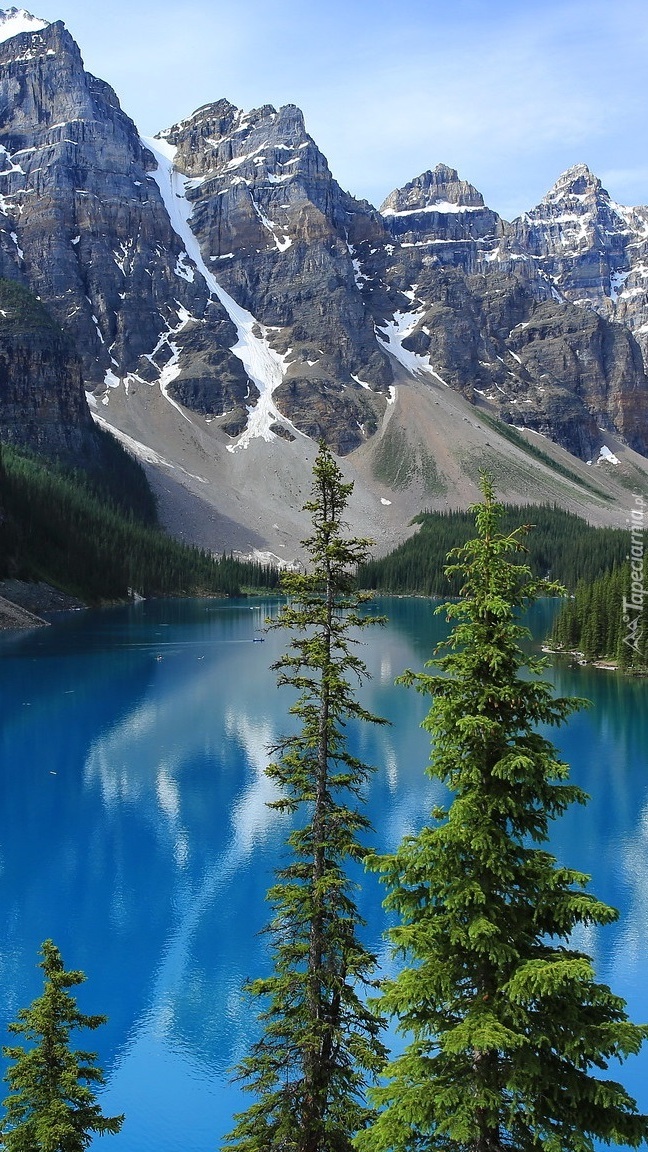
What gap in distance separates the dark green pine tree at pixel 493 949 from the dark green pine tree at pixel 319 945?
3.92 m

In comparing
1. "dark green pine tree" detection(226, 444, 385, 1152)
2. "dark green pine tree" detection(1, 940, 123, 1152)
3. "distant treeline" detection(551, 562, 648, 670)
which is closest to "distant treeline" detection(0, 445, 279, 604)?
"distant treeline" detection(551, 562, 648, 670)

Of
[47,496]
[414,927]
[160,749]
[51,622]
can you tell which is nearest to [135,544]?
[47,496]

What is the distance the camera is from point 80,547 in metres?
157

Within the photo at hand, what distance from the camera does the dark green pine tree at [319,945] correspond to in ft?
45.3

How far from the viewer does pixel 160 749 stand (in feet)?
187

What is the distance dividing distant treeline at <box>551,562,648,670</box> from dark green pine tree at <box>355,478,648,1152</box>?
7845cm

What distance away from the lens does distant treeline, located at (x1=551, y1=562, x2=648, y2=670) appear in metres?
85.7

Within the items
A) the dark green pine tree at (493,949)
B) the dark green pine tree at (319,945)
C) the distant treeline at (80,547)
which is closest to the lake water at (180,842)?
the dark green pine tree at (319,945)

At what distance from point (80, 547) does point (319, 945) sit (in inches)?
5911

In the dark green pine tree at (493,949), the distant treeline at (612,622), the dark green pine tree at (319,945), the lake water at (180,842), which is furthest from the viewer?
the distant treeline at (612,622)

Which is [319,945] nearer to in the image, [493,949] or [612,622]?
[493,949]

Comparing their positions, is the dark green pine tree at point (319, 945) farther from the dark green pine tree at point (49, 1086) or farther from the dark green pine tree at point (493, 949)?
the dark green pine tree at point (493, 949)

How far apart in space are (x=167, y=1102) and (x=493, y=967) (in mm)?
15242

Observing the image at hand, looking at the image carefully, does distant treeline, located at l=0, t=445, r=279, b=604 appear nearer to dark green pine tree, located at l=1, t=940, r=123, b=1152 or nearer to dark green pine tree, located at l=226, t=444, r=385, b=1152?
dark green pine tree, located at l=226, t=444, r=385, b=1152
